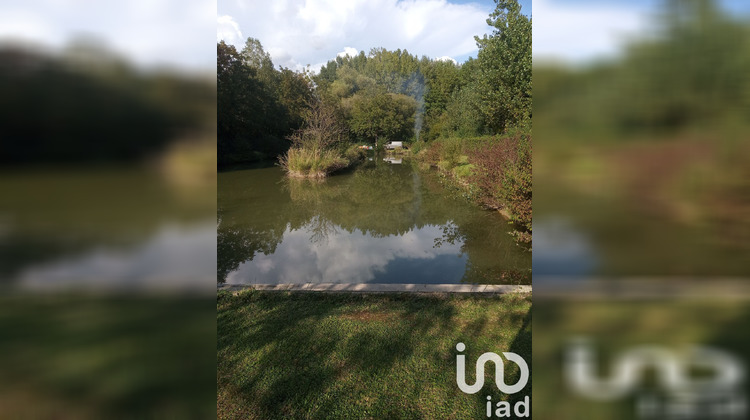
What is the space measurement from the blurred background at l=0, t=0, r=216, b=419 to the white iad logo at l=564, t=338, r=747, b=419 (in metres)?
0.68

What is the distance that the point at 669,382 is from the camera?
58 cm

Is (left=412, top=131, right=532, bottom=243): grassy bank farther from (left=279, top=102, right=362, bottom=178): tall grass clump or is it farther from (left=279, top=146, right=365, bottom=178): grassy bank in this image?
(left=279, top=102, right=362, bottom=178): tall grass clump

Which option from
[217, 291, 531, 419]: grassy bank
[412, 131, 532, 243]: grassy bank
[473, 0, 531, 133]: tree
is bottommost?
[217, 291, 531, 419]: grassy bank

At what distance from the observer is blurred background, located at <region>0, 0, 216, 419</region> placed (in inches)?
25.6

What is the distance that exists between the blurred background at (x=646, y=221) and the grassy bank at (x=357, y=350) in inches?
63.3

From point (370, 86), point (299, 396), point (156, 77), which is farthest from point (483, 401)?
point (370, 86)

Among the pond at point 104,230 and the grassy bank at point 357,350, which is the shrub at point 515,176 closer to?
the grassy bank at point 357,350

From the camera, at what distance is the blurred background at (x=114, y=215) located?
0.65m

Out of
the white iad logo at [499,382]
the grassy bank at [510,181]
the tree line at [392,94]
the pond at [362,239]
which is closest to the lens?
the white iad logo at [499,382]

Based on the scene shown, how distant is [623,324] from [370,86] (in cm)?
3212

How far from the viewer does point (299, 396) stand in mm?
2299

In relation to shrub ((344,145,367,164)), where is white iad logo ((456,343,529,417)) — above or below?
below

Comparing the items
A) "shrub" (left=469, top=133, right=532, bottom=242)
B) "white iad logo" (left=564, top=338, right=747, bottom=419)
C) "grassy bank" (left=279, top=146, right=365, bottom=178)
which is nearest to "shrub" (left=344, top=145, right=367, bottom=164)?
"grassy bank" (left=279, top=146, right=365, bottom=178)

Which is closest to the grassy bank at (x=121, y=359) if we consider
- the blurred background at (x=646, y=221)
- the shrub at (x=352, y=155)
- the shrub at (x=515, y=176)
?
the blurred background at (x=646, y=221)
